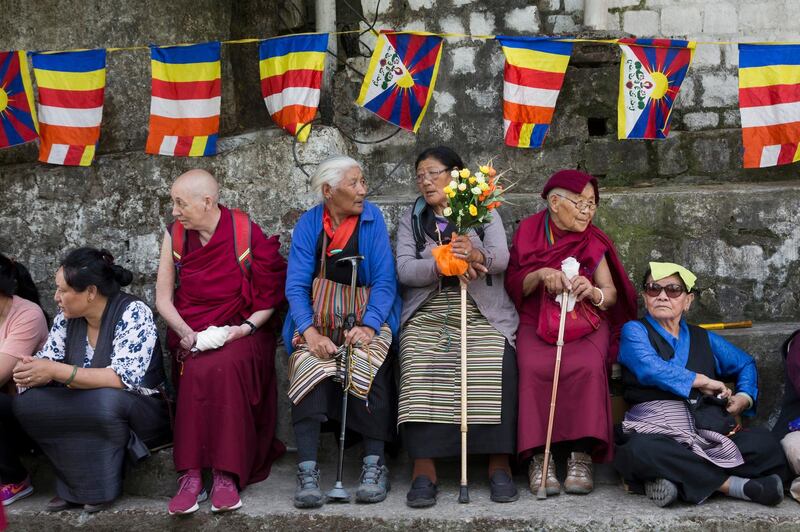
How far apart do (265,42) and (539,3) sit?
1.93 metres

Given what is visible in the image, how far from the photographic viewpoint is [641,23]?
709 centimetres

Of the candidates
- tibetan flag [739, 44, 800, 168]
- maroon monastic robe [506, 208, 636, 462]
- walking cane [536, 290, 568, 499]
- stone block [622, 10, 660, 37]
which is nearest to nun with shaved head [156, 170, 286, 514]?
maroon monastic robe [506, 208, 636, 462]

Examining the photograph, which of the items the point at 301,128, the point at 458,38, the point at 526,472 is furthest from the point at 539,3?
the point at 526,472

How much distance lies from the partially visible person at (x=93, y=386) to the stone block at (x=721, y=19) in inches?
169

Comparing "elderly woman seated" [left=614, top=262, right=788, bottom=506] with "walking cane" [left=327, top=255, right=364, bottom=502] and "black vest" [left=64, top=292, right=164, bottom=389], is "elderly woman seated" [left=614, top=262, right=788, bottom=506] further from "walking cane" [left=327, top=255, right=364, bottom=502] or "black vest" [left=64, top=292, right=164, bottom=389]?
"black vest" [left=64, top=292, right=164, bottom=389]

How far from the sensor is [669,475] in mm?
4680

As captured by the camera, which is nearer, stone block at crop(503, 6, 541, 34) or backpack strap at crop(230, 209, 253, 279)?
backpack strap at crop(230, 209, 253, 279)

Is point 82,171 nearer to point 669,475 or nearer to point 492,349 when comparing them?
point 492,349

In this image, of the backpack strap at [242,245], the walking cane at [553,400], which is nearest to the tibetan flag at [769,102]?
the walking cane at [553,400]

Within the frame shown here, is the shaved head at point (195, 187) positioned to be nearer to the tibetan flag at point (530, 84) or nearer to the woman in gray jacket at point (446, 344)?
the woman in gray jacket at point (446, 344)

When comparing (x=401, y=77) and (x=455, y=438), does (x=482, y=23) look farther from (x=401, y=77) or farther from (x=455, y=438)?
(x=455, y=438)

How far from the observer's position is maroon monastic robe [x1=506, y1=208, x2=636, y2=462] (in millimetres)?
5020

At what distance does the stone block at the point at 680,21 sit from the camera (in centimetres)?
702

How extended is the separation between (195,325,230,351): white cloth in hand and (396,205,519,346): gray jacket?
3.16ft
